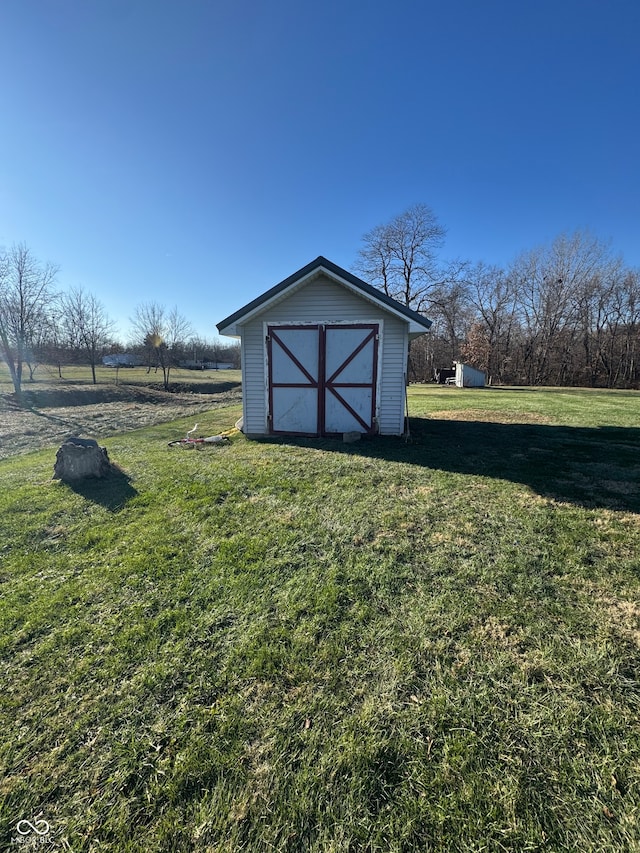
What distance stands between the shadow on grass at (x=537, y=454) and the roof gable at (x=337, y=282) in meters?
2.83

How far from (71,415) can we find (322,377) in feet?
39.8

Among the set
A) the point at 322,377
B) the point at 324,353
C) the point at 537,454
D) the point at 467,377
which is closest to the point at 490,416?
the point at 537,454

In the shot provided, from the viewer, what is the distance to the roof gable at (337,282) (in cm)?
770

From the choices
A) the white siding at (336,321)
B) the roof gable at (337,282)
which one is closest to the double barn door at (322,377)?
the white siding at (336,321)

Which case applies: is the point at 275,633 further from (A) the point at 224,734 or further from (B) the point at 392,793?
(B) the point at 392,793

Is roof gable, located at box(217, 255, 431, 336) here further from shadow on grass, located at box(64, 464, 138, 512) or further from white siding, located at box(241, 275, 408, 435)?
shadow on grass, located at box(64, 464, 138, 512)

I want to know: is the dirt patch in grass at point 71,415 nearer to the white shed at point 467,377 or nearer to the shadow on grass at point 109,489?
the shadow on grass at point 109,489

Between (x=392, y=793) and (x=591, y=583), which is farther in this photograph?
(x=591, y=583)

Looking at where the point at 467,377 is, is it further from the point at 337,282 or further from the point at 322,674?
the point at 322,674

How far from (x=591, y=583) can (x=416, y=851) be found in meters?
2.64

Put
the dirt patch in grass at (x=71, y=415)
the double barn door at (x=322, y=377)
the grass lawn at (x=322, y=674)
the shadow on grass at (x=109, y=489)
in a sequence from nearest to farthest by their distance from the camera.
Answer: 1. the grass lawn at (x=322, y=674)
2. the shadow on grass at (x=109, y=489)
3. the double barn door at (x=322, y=377)
4. the dirt patch in grass at (x=71, y=415)

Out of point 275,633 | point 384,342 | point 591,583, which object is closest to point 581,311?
point 384,342

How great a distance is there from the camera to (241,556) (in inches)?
141

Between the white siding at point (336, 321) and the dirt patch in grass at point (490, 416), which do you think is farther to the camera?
the dirt patch in grass at point (490, 416)
